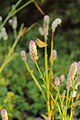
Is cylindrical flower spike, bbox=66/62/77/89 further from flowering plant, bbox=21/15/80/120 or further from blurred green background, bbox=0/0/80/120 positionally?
blurred green background, bbox=0/0/80/120

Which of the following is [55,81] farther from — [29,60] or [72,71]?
[29,60]

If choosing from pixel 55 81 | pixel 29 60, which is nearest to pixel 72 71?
pixel 55 81

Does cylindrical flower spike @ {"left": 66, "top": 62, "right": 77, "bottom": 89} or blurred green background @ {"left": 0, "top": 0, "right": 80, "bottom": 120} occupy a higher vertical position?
blurred green background @ {"left": 0, "top": 0, "right": 80, "bottom": 120}

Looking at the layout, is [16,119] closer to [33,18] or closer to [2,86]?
[2,86]

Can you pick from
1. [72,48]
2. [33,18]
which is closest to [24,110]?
[72,48]

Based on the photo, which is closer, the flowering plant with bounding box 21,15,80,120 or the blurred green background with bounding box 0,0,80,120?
the flowering plant with bounding box 21,15,80,120

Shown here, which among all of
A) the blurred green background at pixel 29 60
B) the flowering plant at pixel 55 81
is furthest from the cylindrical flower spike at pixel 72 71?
the blurred green background at pixel 29 60

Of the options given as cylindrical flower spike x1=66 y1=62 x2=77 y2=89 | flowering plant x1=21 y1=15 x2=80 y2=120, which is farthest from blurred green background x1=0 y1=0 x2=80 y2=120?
cylindrical flower spike x1=66 y1=62 x2=77 y2=89

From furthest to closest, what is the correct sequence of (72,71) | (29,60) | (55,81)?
(29,60) → (55,81) → (72,71)
